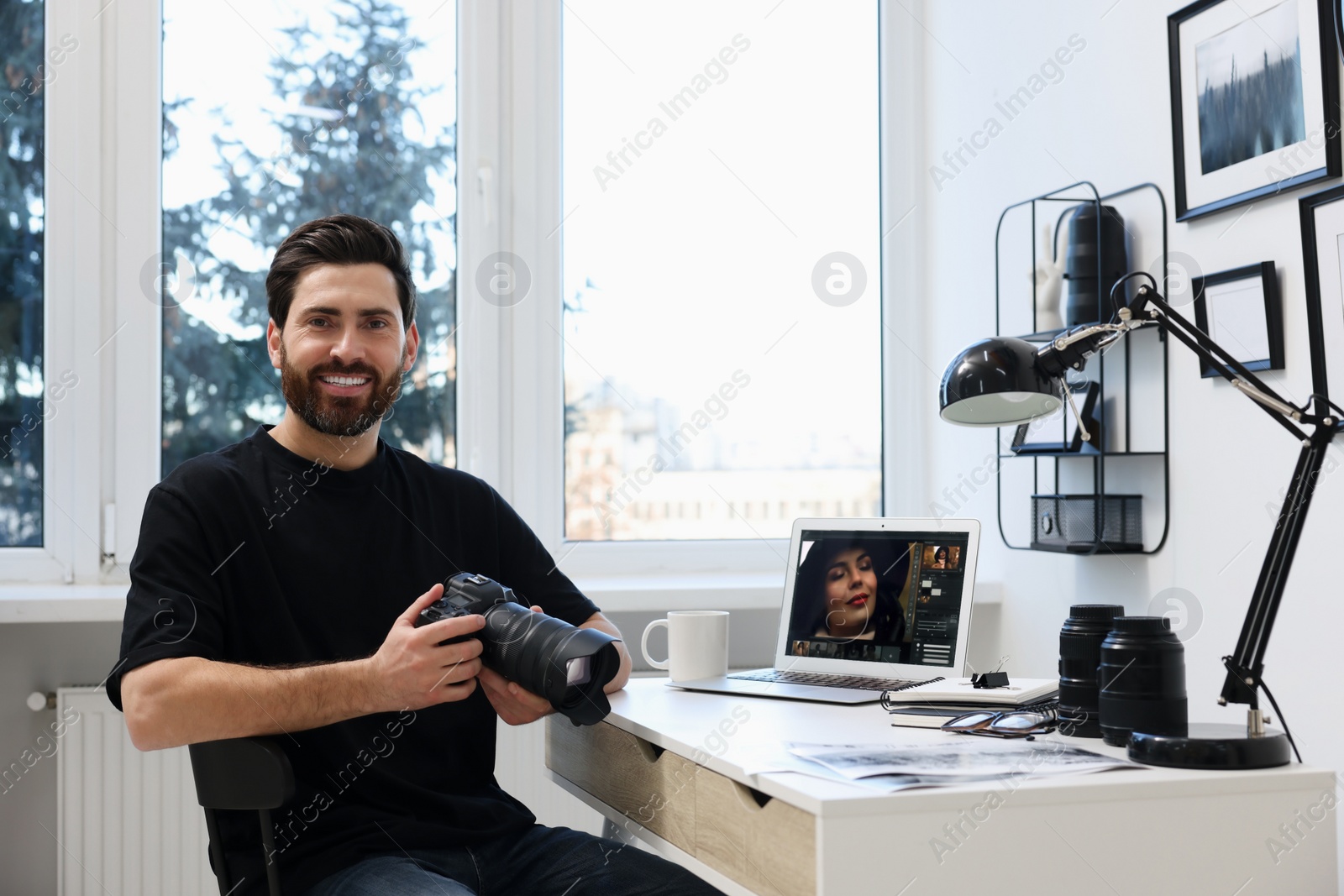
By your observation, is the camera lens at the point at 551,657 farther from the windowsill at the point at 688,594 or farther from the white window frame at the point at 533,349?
the white window frame at the point at 533,349

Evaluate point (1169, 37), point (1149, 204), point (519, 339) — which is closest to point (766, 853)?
point (1149, 204)

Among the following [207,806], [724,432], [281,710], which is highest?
[724,432]

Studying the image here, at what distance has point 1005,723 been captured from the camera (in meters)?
1.19

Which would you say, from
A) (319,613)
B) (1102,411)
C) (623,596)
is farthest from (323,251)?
(1102,411)

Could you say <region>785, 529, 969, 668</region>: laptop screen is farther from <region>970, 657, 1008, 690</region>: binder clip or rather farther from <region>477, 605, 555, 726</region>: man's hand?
<region>477, 605, 555, 726</region>: man's hand

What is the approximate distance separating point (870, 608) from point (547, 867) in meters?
0.56

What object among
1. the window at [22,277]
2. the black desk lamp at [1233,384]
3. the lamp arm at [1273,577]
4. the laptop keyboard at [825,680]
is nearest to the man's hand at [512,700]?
the laptop keyboard at [825,680]

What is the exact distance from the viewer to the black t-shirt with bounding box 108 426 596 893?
1.28m

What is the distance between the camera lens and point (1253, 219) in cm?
156

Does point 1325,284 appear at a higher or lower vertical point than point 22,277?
lower

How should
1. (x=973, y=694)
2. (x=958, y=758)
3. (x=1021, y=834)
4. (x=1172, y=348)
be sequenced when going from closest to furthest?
1. (x=1021, y=834)
2. (x=958, y=758)
3. (x=973, y=694)
4. (x=1172, y=348)

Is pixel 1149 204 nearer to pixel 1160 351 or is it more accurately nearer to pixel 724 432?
pixel 1160 351

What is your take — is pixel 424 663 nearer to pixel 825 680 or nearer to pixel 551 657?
pixel 551 657

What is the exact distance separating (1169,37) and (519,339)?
129 cm
